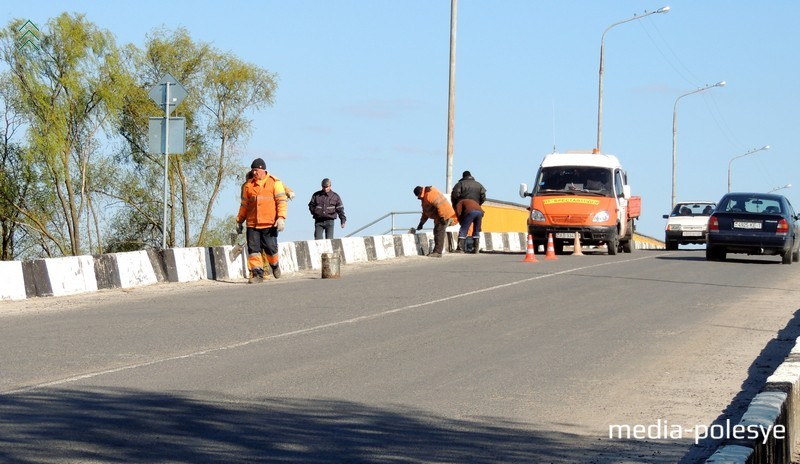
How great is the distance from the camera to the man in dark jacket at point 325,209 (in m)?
27.8

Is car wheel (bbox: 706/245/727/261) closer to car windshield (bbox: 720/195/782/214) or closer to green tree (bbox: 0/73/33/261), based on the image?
car windshield (bbox: 720/195/782/214)

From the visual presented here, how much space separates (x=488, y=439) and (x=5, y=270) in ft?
36.3

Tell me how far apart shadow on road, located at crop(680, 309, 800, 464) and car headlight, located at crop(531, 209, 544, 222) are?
16.0 m

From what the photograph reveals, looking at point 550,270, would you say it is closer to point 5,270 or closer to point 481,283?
point 481,283

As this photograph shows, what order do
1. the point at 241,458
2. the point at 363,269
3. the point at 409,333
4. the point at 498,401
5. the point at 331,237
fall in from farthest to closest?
the point at 331,237 < the point at 363,269 < the point at 409,333 < the point at 498,401 < the point at 241,458

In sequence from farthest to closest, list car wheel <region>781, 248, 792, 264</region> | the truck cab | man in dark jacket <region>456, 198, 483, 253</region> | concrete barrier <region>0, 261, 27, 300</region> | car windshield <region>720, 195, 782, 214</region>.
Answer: man in dark jacket <region>456, 198, 483, 253</region> < the truck cab < car windshield <region>720, 195, 782, 214</region> < car wheel <region>781, 248, 792, 264</region> < concrete barrier <region>0, 261, 27, 300</region>

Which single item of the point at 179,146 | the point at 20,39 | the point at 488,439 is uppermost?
the point at 20,39

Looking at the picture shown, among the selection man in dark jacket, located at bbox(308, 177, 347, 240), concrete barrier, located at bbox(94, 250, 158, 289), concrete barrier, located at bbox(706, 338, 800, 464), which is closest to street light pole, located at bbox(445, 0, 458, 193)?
man in dark jacket, located at bbox(308, 177, 347, 240)

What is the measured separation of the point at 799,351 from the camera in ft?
32.4

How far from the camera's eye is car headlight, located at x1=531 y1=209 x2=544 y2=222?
31.0 meters

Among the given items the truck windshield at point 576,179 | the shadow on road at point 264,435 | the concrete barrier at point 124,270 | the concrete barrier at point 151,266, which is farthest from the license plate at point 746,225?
the shadow on road at point 264,435

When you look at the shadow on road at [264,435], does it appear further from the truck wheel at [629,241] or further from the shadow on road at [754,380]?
the truck wheel at [629,241]

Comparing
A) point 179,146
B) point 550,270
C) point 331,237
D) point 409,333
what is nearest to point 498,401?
point 409,333

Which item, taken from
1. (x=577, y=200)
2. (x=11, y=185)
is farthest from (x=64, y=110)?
(x=577, y=200)
